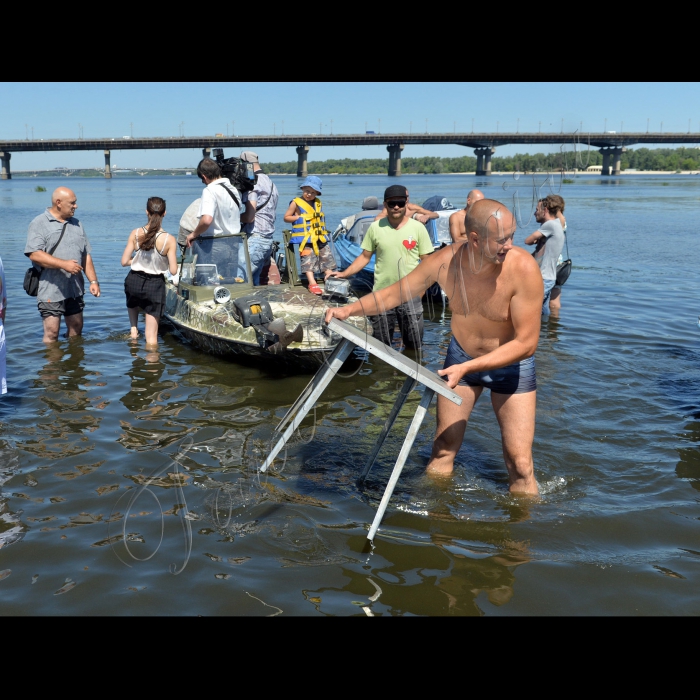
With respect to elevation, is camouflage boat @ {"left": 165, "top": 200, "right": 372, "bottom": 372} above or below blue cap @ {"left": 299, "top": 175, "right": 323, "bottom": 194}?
below

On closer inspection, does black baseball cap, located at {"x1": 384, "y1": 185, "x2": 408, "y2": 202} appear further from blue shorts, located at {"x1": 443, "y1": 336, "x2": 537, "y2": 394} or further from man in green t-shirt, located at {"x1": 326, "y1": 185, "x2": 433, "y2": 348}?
blue shorts, located at {"x1": 443, "y1": 336, "x2": 537, "y2": 394}

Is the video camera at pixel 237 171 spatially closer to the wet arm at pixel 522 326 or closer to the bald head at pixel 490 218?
the bald head at pixel 490 218

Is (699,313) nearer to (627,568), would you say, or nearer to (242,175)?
(242,175)

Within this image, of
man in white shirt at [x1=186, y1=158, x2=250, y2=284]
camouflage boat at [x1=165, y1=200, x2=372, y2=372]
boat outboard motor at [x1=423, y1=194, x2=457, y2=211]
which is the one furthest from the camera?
boat outboard motor at [x1=423, y1=194, x2=457, y2=211]

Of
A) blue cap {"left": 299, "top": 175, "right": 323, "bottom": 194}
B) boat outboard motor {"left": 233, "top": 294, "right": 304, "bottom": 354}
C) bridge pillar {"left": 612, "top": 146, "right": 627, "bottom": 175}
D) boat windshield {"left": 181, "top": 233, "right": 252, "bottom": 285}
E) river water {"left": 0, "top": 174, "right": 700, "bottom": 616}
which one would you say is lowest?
river water {"left": 0, "top": 174, "right": 700, "bottom": 616}

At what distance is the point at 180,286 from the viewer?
30.5 feet

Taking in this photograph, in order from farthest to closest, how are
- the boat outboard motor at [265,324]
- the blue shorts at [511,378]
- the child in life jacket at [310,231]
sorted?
the child in life jacket at [310,231] < the boat outboard motor at [265,324] < the blue shorts at [511,378]

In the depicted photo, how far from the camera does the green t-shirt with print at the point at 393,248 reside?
7.63 metres

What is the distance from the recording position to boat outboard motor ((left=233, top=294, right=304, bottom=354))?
7.75 metres

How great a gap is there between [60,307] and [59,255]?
0.76 m

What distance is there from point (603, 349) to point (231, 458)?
6.10m

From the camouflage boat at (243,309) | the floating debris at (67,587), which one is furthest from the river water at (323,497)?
the camouflage boat at (243,309)

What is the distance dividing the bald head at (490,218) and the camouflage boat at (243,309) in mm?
3613

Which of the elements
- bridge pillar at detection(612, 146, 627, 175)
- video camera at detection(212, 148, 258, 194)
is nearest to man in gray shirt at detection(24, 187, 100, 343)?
video camera at detection(212, 148, 258, 194)
